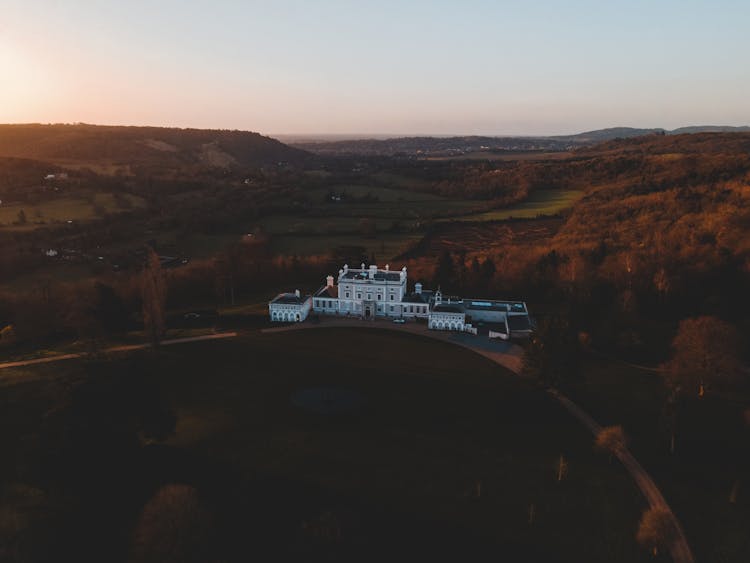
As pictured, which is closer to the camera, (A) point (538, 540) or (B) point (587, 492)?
(A) point (538, 540)

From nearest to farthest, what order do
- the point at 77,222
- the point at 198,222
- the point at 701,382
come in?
the point at 701,382
the point at 77,222
the point at 198,222

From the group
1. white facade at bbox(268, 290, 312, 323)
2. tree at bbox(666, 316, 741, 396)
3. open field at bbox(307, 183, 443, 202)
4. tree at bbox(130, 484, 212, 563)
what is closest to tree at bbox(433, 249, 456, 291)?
white facade at bbox(268, 290, 312, 323)

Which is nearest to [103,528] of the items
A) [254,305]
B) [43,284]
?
[254,305]

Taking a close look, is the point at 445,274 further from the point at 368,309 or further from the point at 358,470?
the point at 358,470

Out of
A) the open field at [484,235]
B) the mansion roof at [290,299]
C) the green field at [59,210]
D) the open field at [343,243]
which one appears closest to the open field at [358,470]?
the mansion roof at [290,299]

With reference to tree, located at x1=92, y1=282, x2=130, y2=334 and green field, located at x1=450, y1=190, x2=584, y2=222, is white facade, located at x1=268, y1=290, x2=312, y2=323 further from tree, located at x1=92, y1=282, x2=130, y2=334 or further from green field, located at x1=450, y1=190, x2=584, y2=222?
green field, located at x1=450, y1=190, x2=584, y2=222

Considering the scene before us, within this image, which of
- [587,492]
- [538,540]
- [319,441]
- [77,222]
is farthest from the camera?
[77,222]

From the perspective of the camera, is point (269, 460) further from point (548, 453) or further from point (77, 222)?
point (77, 222)
